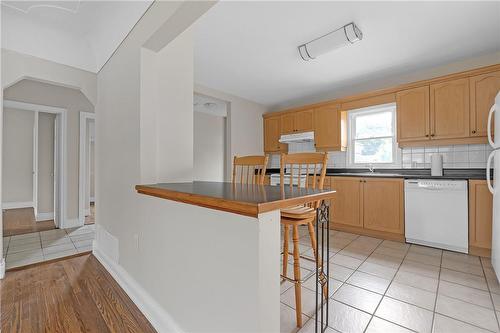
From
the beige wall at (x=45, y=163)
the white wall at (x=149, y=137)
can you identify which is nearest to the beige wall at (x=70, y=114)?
the beige wall at (x=45, y=163)

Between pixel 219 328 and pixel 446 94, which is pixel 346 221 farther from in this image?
pixel 219 328

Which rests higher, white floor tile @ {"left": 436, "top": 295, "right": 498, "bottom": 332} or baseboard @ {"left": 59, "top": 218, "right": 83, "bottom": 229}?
baseboard @ {"left": 59, "top": 218, "right": 83, "bottom": 229}

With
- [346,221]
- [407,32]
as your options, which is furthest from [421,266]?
[407,32]

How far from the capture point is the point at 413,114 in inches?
122

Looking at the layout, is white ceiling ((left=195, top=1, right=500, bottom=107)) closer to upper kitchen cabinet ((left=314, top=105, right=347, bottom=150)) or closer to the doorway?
upper kitchen cabinet ((left=314, top=105, right=347, bottom=150))

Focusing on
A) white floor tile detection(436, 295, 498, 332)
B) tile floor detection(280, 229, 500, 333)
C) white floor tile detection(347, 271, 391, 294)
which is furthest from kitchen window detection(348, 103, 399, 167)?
white floor tile detection(436, 295, 498, 332)

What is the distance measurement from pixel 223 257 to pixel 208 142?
15.8 feet

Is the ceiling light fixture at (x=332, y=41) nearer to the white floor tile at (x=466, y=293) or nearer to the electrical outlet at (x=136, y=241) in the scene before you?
the white floor tile at (x=466, y=293)

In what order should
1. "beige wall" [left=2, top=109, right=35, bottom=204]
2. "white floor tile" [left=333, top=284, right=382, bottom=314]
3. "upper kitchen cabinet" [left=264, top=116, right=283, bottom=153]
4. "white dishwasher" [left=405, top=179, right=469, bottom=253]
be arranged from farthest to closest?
"beige wall" [left=2, top=109, right=35, bottom=204] < "upper kitchen cabinet" [left=264, top=116, right=283, bottom=153] < "white dishwasher" [left=405, top=179, right=469, bottom=253] < "white floor tile" [left=333, top=284, right=382, bottom=314]

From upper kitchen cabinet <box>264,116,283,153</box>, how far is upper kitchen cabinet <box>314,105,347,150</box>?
2.75 feet

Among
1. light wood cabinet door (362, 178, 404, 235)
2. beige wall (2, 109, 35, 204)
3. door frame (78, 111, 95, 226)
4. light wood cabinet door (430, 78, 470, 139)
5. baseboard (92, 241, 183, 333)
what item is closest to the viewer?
Result: baseboard (92, 241, 183, 333)

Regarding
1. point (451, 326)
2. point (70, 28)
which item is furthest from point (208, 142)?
point (451, 326)

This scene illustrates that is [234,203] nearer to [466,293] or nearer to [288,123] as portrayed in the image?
[466,293]

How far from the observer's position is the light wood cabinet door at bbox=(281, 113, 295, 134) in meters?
4.43
